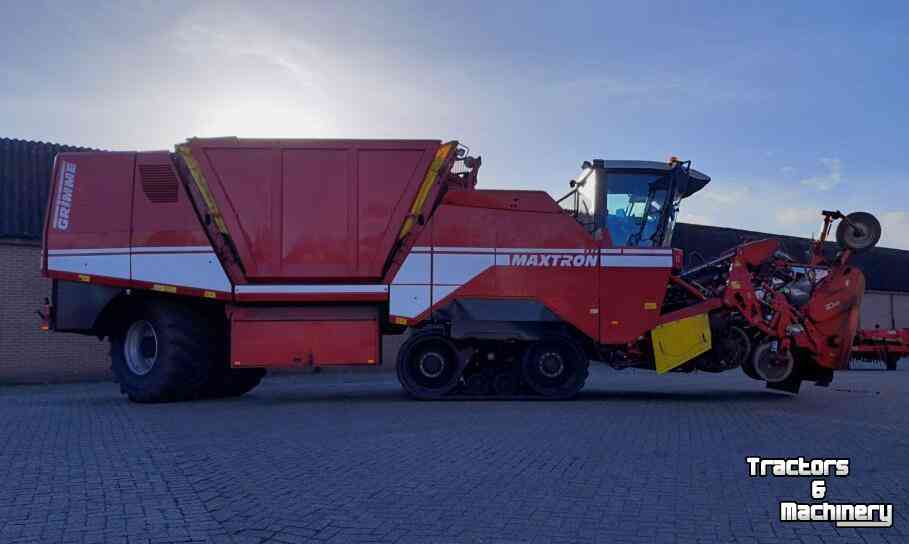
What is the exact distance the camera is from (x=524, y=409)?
35.7 ft

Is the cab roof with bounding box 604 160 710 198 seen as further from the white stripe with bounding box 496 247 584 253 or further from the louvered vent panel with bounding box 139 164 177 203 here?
the louvered vent panel with bounding box 139 164 177 203

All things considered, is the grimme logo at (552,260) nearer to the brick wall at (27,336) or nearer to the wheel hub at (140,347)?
the wheel hub at (140,347)

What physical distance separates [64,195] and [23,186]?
709 centimetres

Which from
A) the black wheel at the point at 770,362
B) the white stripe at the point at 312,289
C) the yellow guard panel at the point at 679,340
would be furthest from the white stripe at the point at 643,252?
the white stripe at the point at 312,289

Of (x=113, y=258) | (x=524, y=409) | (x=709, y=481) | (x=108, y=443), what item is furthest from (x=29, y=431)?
(x=709, y=481)

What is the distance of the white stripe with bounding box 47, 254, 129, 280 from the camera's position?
1210 cm

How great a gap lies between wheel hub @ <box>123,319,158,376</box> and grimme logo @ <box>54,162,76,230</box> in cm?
182

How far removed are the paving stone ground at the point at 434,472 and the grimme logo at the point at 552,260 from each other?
2.02 m

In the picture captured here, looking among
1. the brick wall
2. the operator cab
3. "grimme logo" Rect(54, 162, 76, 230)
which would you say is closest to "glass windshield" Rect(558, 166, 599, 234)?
the operator cab

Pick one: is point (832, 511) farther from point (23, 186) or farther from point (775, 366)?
point (23, 186)

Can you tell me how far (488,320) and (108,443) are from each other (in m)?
5.60

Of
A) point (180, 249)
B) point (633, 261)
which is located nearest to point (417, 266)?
point (633, 261)

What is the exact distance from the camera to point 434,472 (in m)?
6.43

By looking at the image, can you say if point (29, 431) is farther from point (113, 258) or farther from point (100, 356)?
point (100, 356)
